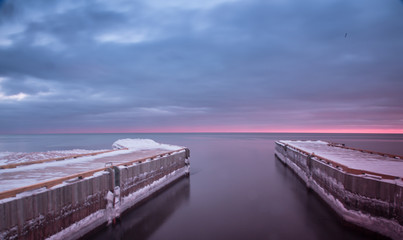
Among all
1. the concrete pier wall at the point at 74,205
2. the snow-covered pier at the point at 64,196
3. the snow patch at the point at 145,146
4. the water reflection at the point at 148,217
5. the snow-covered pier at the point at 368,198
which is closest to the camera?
the concrete pier wall at the point at 74,205

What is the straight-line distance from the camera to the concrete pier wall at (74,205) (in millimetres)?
5586

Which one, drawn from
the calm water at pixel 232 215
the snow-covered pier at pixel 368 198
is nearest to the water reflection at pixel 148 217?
the calm water at pixel 232 215

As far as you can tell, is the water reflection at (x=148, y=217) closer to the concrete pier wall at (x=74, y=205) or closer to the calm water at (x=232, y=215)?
the calm water at (x=232, y=215)

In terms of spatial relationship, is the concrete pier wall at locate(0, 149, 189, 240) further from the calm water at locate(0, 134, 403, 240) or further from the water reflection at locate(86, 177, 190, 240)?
the calm water at locate(0, 134, 403, 240)

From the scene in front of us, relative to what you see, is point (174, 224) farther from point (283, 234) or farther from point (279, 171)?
point (279, 171)

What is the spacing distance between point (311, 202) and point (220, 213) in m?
6.06

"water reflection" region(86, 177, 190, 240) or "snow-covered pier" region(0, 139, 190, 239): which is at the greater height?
"snow-covered pier" region(0, 139, 190, 239)

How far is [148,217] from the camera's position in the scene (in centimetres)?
1098

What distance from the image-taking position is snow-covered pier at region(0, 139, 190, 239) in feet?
18.7

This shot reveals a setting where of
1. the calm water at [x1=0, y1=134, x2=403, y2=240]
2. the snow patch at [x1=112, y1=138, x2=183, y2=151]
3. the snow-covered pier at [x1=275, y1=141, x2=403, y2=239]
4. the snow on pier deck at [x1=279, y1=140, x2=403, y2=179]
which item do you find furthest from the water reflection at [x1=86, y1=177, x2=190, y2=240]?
the snow on pier deck at [x1=279, y1=140, x2=403, y2=179]

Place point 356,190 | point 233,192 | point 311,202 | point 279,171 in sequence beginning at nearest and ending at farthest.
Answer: point 356,190 → point 311,202 → point 233,192 → point 279,171

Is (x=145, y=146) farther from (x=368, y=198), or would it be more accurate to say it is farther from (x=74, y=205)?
(x=368, y=198)

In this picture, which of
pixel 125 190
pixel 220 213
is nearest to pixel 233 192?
pixel 220 213

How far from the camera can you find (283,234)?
31.2 ft
